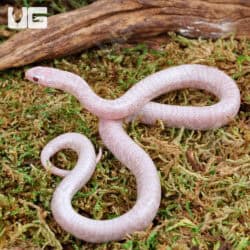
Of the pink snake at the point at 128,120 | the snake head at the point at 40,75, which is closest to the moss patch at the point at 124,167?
the pink snake at the point at 128,120

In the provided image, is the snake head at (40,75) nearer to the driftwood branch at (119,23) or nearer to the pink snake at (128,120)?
the pink snake at (128,120)

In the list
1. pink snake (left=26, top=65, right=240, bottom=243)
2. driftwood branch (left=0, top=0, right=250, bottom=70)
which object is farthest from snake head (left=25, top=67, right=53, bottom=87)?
driftwood branch (left=0, top=0, right=250, bottom=70)

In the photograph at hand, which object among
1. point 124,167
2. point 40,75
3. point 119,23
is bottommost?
point 124,167

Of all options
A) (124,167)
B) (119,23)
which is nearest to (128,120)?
(124,167)

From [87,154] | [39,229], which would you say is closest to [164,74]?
[87,154]

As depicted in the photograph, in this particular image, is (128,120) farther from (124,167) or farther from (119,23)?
(119,23)

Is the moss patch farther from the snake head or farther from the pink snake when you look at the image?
the snake head
